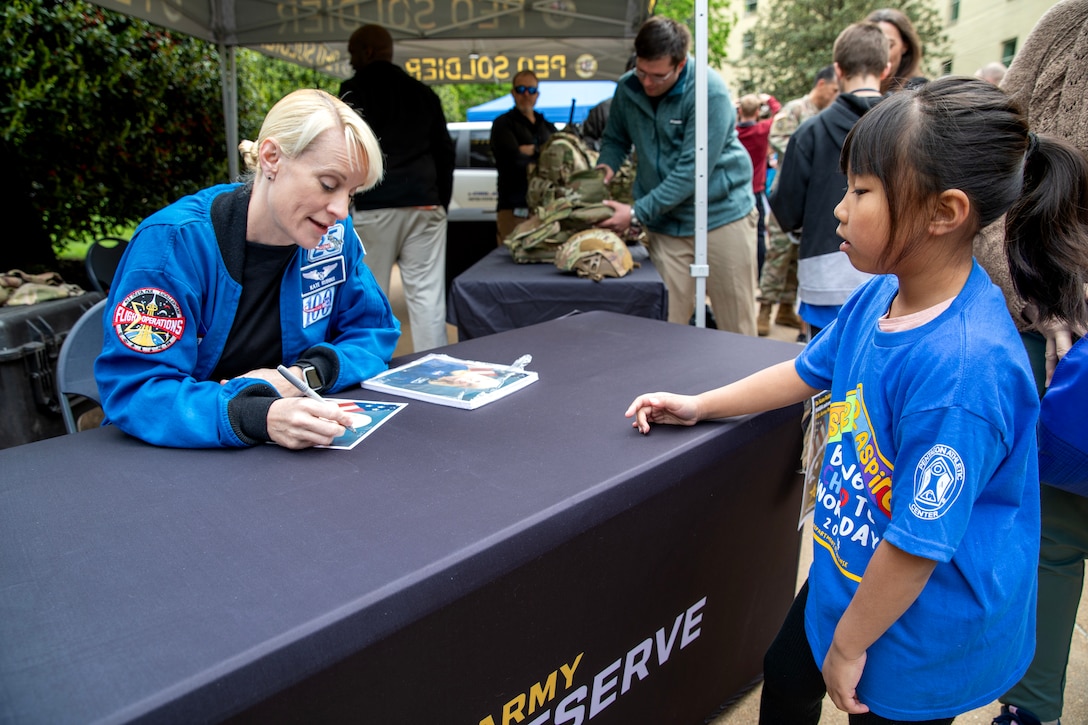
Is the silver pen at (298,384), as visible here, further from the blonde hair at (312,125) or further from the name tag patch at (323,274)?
the blonde hair at (312,125)

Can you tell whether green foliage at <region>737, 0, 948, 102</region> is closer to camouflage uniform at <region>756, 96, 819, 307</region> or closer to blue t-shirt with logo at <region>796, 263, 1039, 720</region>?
camouflage uniform at <region>756, 96, 819, 307</region>

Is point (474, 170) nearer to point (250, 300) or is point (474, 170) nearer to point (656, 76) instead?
point (656, 76)

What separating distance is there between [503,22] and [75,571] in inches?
213

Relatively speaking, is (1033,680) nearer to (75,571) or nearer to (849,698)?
(849,698)

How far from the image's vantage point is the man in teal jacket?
3123mm

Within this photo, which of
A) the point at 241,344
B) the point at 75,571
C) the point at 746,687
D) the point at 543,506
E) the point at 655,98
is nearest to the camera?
the point at 75,571

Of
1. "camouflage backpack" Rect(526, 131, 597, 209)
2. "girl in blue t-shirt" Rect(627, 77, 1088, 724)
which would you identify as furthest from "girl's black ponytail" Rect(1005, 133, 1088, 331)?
"camouflage backpack" Rect(526, 131, 597, 209)

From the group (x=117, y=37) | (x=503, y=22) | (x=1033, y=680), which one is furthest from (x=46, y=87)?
(x=1033, y=680)

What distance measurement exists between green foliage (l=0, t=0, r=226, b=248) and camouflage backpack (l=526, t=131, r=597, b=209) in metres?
2.79

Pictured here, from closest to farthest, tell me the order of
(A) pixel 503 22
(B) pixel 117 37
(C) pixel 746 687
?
(C) pixel 746 687
(B) pixel 117 37
(A) pixel 503 22

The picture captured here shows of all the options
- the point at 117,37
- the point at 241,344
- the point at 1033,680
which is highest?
the point at 117,37

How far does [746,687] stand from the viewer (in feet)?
5.76

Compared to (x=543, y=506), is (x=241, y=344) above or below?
above

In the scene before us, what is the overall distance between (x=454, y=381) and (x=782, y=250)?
4048 millimetres
